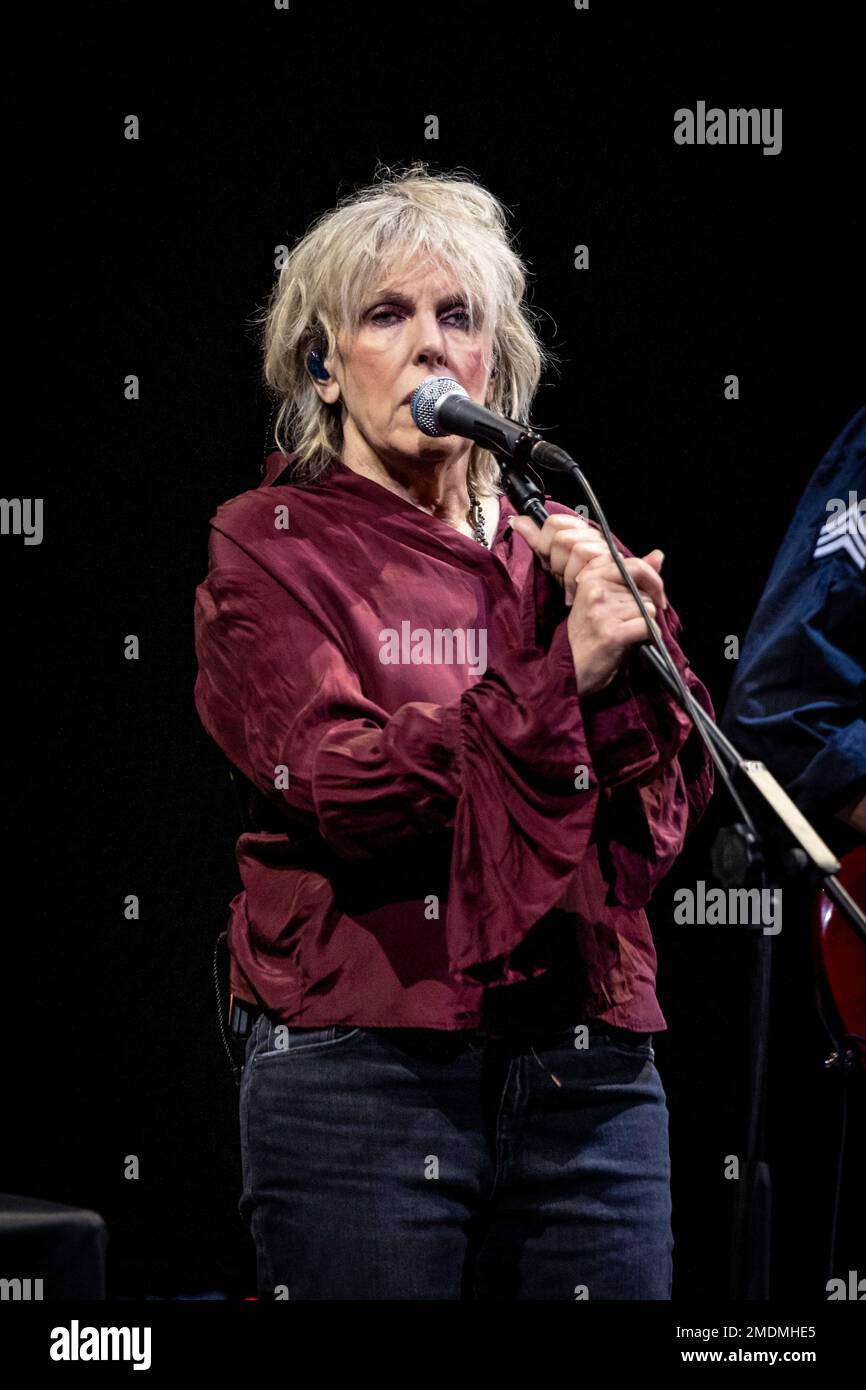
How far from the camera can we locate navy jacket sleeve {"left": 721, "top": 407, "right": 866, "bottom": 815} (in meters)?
1.99

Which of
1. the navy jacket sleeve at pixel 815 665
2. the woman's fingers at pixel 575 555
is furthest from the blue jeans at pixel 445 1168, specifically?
the navy jacket sleeve at pixel 815 665

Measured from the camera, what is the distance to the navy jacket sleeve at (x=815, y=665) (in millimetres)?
1993

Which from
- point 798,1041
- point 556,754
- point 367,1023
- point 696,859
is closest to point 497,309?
point 556,754

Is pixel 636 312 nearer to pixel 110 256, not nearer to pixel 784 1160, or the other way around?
pixel 110 256

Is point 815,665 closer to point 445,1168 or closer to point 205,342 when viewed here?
point 445,1168

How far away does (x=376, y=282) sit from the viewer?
1.75 meters

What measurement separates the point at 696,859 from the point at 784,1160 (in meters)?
0.51

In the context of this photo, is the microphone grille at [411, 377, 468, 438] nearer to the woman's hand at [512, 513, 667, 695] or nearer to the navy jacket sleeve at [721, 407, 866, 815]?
the woman's hand at [512, 513, 667, 695]

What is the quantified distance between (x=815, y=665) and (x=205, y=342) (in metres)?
1.02

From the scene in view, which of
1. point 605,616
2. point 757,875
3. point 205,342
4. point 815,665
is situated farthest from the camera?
point 205,342

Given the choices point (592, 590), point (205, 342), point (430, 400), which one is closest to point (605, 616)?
point (592, 590)

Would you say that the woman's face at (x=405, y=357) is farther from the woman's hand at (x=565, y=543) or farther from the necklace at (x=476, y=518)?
the woman's hand at (x=565, y=543)

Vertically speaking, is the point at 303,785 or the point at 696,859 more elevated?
the point at 303,785

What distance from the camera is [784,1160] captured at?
2.49m
